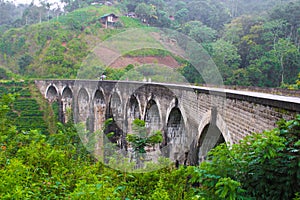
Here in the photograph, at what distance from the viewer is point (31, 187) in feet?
15.2

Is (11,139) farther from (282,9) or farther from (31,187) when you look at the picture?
(282,9)

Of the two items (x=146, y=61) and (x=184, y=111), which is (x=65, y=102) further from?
(x=184, y=111)

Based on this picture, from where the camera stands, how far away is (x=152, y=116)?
1583 cm

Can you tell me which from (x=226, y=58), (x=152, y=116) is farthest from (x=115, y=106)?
(x=226, y=58)

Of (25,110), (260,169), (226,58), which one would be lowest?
(25,110)

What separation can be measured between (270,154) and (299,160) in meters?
0.35

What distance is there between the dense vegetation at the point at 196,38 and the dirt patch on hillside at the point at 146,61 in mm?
4557

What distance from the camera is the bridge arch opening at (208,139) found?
871 cm

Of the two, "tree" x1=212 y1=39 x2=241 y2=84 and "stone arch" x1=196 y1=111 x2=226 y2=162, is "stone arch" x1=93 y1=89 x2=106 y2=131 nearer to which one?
"tree" x1=212 y1=39 x2=241 y2=84

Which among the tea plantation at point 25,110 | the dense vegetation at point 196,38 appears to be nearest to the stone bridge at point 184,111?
the tea plantation at point 25,110

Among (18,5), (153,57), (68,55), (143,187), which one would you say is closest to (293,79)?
(153,57)

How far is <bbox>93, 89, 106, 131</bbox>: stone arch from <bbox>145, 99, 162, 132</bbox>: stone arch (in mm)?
8446

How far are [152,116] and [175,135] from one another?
2.43m

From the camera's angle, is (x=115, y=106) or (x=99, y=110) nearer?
(x=115, y=106)
